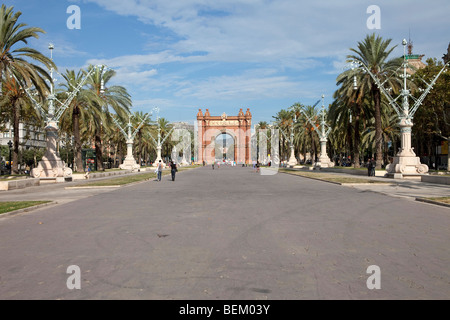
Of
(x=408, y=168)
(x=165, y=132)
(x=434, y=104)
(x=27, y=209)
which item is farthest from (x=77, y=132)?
(x=165, y=132)

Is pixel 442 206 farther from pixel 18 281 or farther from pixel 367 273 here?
pixel 18 281

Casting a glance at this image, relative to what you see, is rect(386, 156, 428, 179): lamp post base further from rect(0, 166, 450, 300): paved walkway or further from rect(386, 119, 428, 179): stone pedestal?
rect(0, 166, 450, 300): paved walkway

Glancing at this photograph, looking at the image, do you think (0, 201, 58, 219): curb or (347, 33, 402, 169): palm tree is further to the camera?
(347, 33, 402, 169): palm tree

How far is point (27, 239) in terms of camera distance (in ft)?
25.8

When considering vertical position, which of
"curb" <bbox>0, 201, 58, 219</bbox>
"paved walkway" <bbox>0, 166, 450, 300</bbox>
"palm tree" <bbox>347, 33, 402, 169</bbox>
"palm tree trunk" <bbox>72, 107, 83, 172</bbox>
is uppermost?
"palm tree" <bbox>347, 33, 402, 169</bbox>

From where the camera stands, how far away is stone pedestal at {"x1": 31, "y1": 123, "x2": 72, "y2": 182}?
96.3ft

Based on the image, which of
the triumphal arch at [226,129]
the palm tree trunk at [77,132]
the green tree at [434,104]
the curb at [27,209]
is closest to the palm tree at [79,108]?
the palm tree trunk at [77,132]

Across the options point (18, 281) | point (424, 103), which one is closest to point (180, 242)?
point (18, 281)

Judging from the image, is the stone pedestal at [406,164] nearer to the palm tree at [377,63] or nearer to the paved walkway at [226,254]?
the palm tree at [377,63]

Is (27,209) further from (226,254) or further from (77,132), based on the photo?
(77,132)

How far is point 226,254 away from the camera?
643 centimetres

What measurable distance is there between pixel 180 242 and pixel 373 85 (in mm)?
32526

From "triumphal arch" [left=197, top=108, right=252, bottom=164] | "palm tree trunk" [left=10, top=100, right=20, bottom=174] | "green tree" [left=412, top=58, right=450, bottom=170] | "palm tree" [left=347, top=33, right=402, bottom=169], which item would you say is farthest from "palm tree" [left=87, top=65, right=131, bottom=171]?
"triumphal arch" [left=197, top=108, right=252, bottom=164]

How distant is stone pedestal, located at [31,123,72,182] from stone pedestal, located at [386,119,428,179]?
77.9ft
